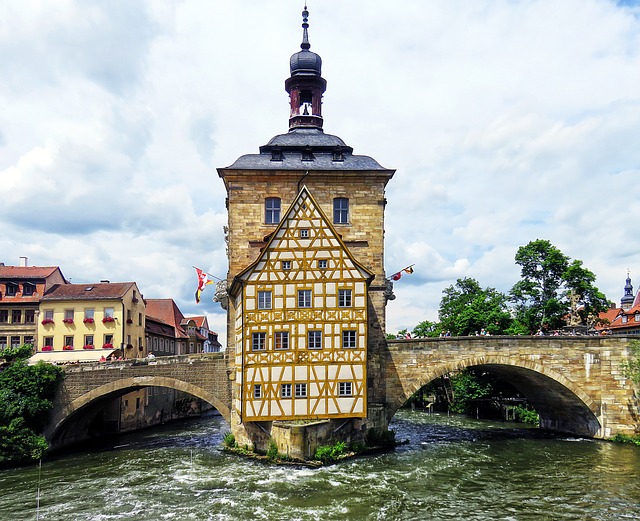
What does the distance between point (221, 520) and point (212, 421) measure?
27.0m

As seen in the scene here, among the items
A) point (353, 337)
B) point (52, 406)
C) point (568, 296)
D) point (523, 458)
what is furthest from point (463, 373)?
point (52, 406)

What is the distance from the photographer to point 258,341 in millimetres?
24938

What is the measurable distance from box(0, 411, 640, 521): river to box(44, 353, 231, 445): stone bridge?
7.80 ft

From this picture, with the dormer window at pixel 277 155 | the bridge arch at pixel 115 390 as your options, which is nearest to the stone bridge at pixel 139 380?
the bridge arch at pixel 115 390

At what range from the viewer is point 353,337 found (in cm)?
2522

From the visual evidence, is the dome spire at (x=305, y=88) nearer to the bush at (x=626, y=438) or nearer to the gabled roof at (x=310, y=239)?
the gabled roof at (x=310, y=239)

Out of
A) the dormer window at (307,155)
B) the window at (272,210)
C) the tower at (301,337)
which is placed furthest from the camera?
the dormer window at (307,155)

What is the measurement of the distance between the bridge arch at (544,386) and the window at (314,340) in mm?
5918

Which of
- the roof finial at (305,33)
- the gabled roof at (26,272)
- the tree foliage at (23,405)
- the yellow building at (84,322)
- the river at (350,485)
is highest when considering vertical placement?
the roof finial at (305,33)

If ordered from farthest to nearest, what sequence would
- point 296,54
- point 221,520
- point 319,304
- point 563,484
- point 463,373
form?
point 463,373 → point 296,54 → point 319,304 → point 563,484 → point 221,520

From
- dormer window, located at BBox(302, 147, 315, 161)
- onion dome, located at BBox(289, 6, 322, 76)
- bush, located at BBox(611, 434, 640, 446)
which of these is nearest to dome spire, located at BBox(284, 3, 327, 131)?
onion dome, located at BBox(289, 6, 322, 76)

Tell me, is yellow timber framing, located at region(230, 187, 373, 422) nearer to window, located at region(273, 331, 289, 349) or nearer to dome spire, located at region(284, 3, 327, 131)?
window, located at region(273, 331, 289, 349)

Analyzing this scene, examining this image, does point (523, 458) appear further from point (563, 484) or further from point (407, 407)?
point (407, 407)

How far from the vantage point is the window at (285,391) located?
24.6 m
